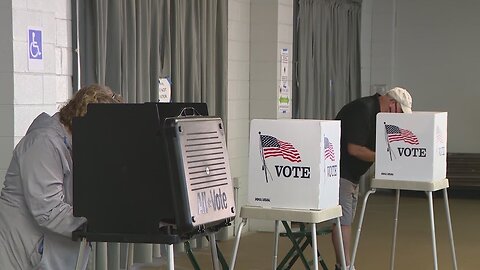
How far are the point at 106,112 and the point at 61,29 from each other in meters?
2.62

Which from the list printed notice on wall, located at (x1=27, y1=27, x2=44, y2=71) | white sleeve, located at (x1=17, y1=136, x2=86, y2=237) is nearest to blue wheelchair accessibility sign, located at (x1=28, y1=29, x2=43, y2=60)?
printed notice on wall, located at (x1=27, y1=27, x2=44, y2=71)

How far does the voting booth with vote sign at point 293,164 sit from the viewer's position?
3.46m

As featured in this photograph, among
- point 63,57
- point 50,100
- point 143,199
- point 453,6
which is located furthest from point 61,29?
point 453,6

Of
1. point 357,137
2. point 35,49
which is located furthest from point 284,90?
point 35,49

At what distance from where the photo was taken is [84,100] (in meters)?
2.80

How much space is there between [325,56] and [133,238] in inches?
275

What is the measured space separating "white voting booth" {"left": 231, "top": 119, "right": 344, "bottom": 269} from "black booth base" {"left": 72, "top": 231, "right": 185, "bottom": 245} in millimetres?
1124

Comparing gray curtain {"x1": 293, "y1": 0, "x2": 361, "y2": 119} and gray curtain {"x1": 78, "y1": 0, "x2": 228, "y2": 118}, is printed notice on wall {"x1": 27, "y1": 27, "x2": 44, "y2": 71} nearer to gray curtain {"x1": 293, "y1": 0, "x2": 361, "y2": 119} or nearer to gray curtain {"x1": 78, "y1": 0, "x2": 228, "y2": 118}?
gray curtain {"x1": 78, "y1": 0, "x2": 228, "y2": 118}

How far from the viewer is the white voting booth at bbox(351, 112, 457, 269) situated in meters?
4.52

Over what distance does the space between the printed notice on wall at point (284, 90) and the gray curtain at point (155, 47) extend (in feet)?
3.06

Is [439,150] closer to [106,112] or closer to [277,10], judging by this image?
[106,112]

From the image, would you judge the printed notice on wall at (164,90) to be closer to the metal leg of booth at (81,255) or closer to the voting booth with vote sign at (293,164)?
the voting booth with vote sign at (293,164)

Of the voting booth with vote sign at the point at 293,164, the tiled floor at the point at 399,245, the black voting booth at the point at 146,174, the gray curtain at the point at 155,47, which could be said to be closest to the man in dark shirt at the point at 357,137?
the tiled floor at the point at 399,245

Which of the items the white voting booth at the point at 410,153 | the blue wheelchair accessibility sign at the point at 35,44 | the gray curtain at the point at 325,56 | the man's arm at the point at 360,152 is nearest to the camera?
the blue wheelchair accessibility sign at the point at 35,44
